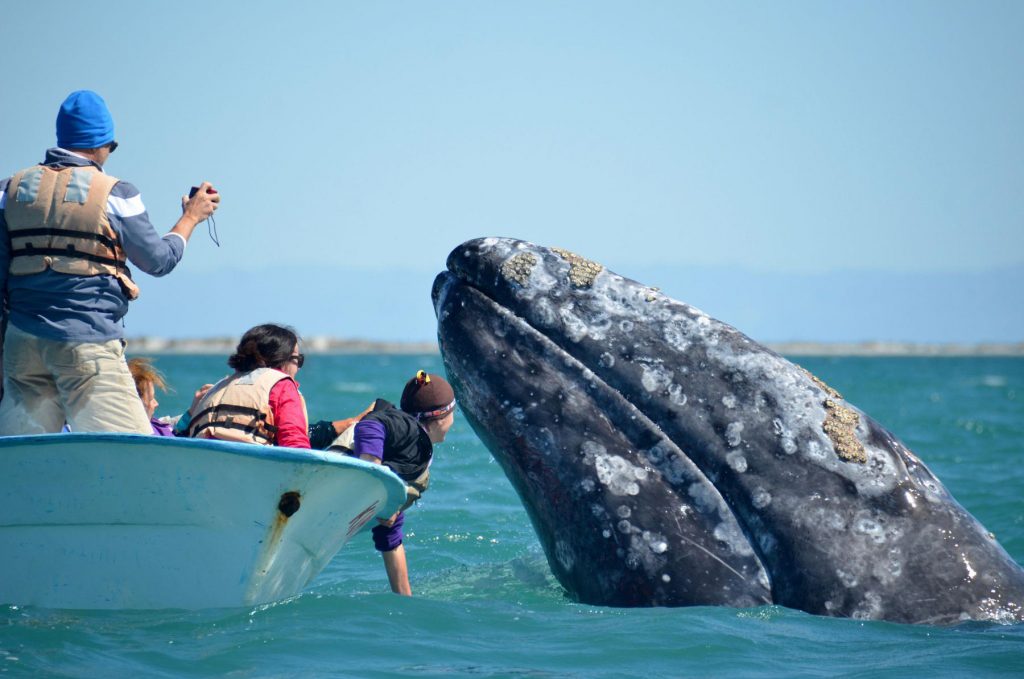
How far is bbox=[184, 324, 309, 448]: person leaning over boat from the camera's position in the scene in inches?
231

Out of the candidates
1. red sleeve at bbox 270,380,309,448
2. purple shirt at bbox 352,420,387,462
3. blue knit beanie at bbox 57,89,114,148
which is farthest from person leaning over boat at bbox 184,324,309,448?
blue knit beanie at bbox 57,89,114,148

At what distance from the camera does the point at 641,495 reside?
18.5ft

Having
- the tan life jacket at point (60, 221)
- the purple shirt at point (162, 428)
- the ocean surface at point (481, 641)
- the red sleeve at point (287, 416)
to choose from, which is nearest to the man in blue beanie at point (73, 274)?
the tan life jacket at point (60, 221)

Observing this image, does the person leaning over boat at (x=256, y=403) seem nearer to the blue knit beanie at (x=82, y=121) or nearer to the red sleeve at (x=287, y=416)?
the red sleeve at (x=287, y=416)

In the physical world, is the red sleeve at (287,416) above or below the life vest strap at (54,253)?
below

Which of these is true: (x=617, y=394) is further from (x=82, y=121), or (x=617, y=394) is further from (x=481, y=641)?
(x=82, y=121)

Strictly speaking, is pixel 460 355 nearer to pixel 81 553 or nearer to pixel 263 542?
pixel 263 542

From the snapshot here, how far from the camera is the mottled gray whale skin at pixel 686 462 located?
5.45 m

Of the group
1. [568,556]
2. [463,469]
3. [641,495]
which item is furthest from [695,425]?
[463,469]

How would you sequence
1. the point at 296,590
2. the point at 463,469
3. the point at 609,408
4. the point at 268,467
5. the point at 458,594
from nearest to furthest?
the point at 268,467, the point at 609,408, the point at 296,590, the point at 458,594, the point at 463,469

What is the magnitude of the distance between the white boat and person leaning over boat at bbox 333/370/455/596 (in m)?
0.50

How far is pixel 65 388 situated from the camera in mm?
5488

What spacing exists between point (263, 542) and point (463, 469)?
830cm

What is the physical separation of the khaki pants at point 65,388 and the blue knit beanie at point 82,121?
0.82 metres
